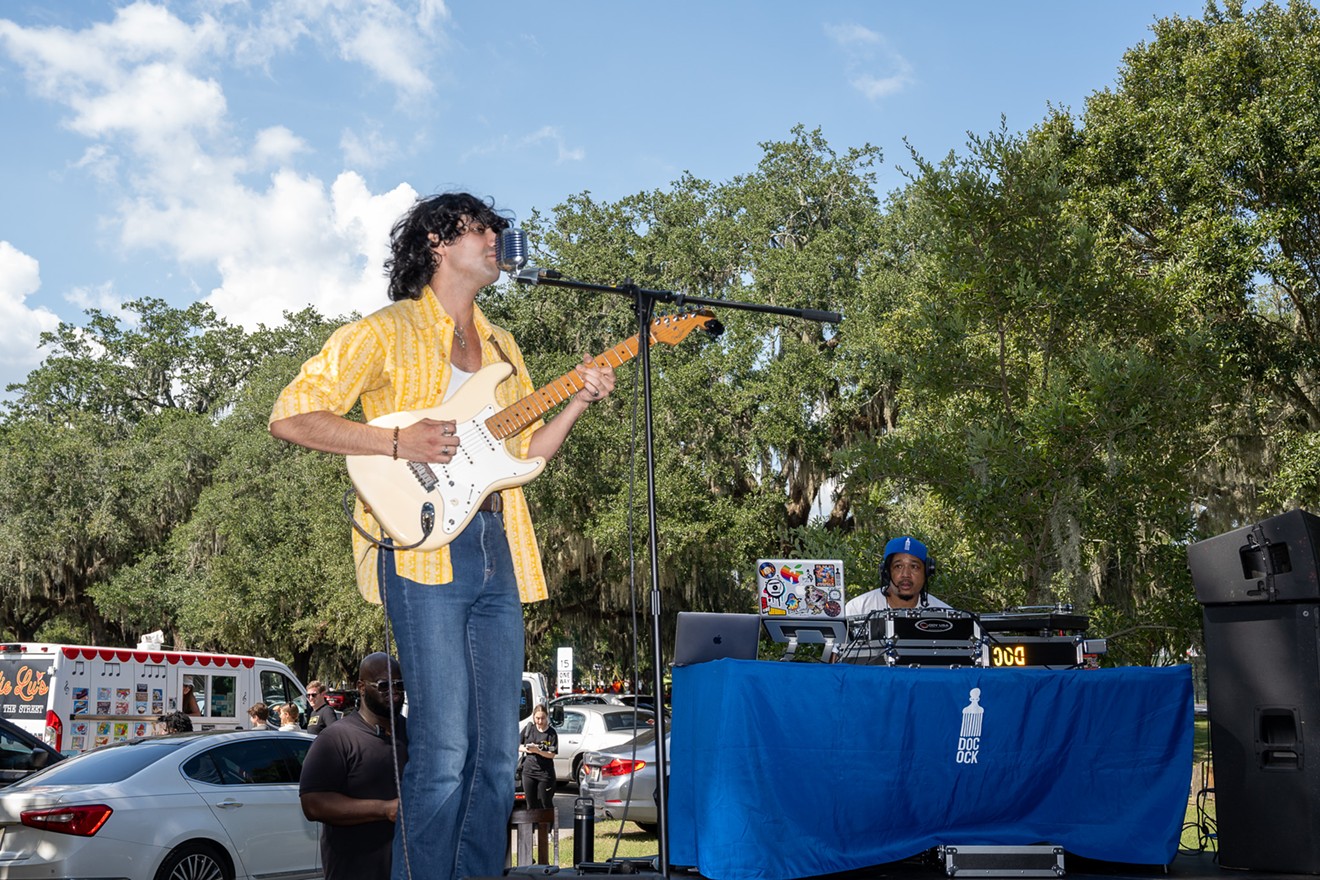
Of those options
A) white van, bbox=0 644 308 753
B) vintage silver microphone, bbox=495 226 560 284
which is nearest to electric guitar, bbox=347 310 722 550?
vintage silver microphone, bbox=495 226 560 284

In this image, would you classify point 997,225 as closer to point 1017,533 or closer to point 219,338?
point 1017,533

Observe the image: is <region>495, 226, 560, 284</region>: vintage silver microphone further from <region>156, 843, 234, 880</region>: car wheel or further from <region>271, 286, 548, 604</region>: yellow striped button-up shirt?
<region>156, 843, 234, 880</region>: car wheel

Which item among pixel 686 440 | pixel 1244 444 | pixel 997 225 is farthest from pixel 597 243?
pixel 997 225

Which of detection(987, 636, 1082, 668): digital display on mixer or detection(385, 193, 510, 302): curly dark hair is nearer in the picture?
detection(385, 193, 510, 302): curly dark hair

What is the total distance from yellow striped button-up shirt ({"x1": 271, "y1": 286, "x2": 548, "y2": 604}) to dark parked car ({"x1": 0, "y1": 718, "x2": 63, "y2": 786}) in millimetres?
10000

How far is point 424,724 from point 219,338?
159 feet

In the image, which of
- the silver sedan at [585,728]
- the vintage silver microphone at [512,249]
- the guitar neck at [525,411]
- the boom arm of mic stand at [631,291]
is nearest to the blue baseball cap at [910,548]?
the boom arm of mic stand at [631,291]

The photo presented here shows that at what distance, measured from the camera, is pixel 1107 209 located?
1945cm

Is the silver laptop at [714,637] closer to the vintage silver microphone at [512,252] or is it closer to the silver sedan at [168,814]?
the vintage silver microphone at [512,252]

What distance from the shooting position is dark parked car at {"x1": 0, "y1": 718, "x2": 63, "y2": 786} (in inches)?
464

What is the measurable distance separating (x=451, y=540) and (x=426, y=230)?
1096 mm

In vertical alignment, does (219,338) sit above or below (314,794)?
above

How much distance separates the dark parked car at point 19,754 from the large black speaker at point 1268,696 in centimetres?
1092

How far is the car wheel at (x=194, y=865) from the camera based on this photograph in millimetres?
8531
